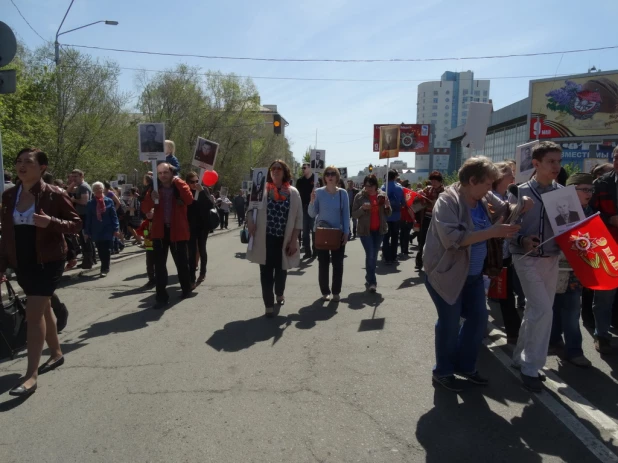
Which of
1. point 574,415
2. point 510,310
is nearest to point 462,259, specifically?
point 574,415

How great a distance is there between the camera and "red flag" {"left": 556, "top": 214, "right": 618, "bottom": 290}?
13.5ft

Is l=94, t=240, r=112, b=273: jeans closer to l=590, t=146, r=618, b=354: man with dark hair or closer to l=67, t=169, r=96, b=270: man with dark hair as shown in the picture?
l=67, t=169, r=96, b=270: man with dark hair

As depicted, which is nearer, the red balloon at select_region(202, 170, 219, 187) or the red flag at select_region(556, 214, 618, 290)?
the red flag at select_region(556, 214, 618, 290)

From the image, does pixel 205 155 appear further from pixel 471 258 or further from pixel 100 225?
pixel 471 258

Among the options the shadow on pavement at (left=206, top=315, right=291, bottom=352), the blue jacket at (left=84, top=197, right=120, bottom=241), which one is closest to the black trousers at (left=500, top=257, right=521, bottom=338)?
the shadow on pavement at (left=206, top=315, right=291, bottom=352)

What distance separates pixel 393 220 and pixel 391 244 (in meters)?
0.53

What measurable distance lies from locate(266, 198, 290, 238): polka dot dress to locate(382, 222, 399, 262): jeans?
5021 millimetres

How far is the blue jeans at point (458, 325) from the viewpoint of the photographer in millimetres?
4211

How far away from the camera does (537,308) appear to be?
4316mm

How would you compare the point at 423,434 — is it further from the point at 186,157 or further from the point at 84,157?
the point at 186,157

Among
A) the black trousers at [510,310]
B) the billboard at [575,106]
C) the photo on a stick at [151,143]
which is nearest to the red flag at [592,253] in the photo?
the black trousers at [510,310]

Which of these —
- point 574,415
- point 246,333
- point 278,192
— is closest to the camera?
point 574,415

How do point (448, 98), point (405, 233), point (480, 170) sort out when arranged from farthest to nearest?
point (448, 98) → point (405, 233) → point (480, 170)

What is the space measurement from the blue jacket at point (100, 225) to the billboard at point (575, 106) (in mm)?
34286
